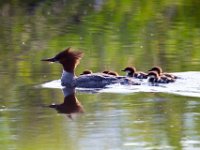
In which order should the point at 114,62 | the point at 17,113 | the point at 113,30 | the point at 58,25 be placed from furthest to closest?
the point at 58,25 < the point at 113,30 < the point at 114,62 < the point at 17,113

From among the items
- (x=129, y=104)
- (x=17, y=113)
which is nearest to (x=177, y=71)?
(x=129, y=104)

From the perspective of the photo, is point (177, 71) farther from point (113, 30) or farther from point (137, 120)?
point (113, 30)

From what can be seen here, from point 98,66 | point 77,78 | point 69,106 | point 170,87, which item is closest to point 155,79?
point 170,87

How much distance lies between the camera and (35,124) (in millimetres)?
9906

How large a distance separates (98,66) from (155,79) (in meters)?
1.97

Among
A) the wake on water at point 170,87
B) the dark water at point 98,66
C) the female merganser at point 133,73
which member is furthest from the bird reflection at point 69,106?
the female merganser at point 133,73

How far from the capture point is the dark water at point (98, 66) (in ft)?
30.1

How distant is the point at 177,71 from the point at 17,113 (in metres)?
3.43

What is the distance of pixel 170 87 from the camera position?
12266 mm

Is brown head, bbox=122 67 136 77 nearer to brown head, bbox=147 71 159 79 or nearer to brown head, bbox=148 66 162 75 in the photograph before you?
brown head, bbox=148 66 162 75

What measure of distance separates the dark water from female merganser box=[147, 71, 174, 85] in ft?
1.78

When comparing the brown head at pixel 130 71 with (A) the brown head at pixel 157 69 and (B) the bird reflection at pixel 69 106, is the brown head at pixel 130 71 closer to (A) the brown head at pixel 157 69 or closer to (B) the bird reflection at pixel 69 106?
(A) the brown head at pixel 157 69

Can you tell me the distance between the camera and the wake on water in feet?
39.4

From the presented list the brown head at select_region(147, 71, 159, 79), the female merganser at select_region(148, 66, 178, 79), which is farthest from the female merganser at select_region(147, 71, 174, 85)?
the female merganser at select_region(148, 66, 178, 79)
